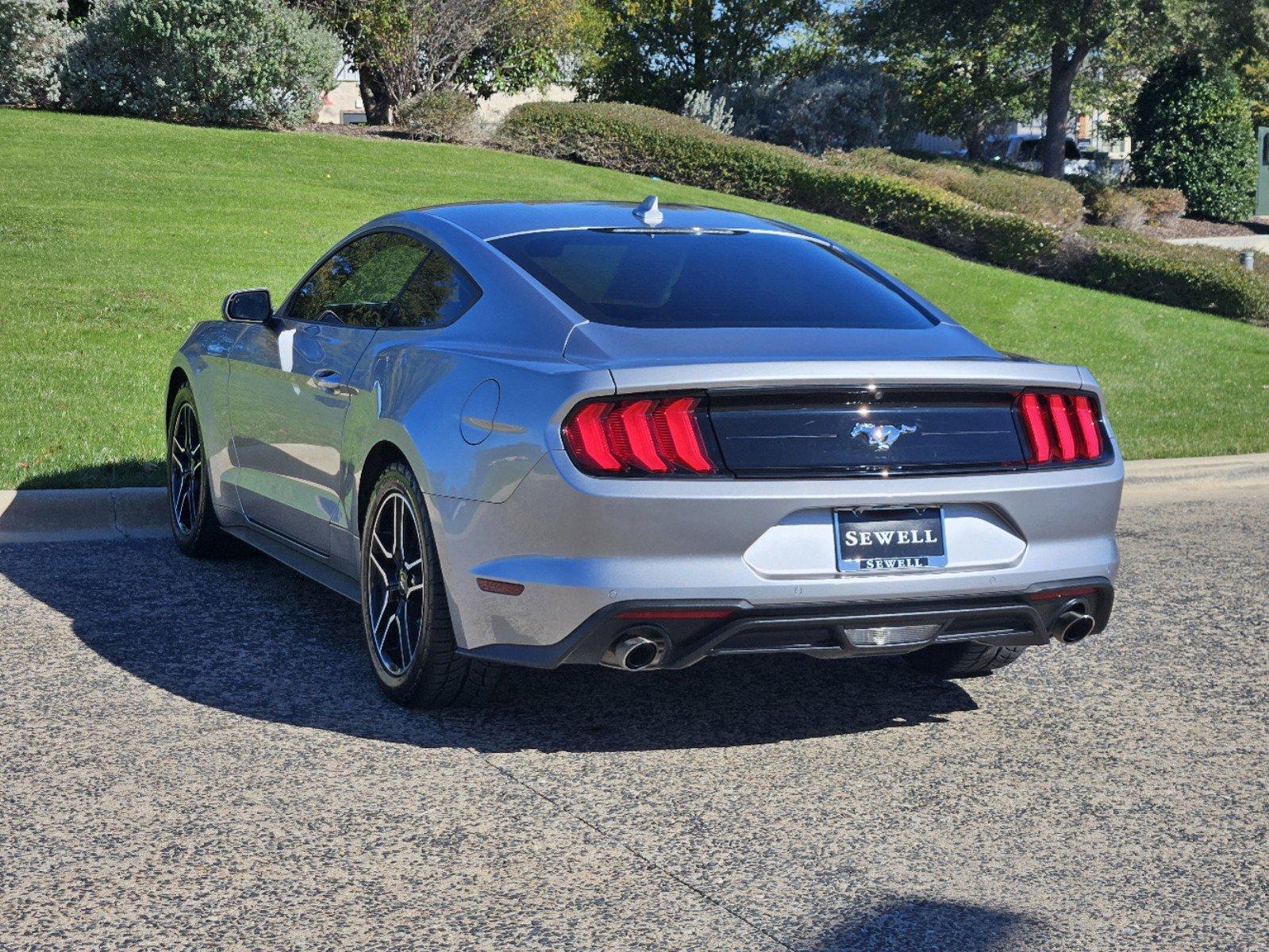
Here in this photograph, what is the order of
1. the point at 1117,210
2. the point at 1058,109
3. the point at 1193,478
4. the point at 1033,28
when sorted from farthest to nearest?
the point at 1058,109 → the point at 1033,28 → the point at 1117,210 → the point at 1193,478

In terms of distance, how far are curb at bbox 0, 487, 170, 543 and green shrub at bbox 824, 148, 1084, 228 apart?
65.3 ft

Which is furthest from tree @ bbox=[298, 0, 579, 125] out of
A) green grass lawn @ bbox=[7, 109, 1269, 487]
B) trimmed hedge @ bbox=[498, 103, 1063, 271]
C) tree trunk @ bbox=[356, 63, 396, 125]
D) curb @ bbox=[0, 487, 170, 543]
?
curb @ bbox=[0, 487, 170, 543]

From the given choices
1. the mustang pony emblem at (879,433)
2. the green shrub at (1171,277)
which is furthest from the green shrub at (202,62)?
the mustang pony emblem at (879,433)

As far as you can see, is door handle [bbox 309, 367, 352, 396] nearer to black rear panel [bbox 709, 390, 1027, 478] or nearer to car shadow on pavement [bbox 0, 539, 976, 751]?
car shadow on pavement [bbox 0, 539, 976, 751]

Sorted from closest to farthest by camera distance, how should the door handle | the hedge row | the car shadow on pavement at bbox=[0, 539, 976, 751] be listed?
the car shadow on pavement at bbox=[0, 539, 976, 751], the door handle, the hedge row

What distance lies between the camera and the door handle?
17.5ft

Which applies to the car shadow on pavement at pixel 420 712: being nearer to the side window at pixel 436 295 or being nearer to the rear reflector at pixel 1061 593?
the rear reflector at pixel 1061 593

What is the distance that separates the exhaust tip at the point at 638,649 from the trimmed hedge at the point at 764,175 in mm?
20069

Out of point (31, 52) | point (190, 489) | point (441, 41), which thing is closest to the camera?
point (190, 489)

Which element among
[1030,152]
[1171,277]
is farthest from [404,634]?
[1030,152]

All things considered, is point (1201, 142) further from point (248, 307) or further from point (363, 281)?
point (363, 281)

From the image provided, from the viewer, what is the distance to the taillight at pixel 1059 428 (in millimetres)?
4547

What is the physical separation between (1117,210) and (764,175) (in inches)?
458

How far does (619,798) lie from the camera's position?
421 centimetres
